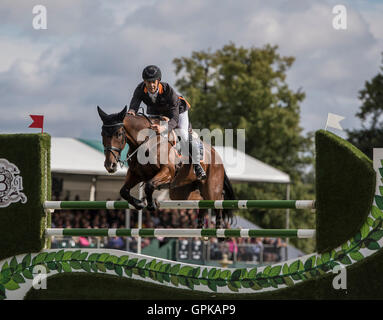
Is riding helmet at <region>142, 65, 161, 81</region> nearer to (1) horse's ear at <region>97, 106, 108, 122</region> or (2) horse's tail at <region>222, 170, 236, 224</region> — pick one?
(1) horse's ear at <region>97, 106, 108, 122</region>

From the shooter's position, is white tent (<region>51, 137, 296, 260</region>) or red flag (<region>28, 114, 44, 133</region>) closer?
red flag (<region>28, 114, 44, 133</region>)

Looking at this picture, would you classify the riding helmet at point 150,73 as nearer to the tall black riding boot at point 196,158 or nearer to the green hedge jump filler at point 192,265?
the tall black riding boot at point 196,158

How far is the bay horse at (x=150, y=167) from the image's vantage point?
20.2 ft

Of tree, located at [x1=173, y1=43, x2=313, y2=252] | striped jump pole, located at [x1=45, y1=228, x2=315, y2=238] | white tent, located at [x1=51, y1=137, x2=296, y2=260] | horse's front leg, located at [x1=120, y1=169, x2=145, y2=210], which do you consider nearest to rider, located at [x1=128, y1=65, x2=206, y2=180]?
horse's front leg, located at [x1=120, y1=169, x2=145, y2=210]

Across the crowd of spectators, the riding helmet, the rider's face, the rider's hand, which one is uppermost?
the riding helmet

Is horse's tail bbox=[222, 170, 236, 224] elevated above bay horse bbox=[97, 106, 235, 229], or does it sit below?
below

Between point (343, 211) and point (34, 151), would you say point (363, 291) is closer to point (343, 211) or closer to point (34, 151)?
point (343, 211)

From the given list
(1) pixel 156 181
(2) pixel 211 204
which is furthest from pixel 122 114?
(2) pixel 211 204

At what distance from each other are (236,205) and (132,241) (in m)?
8.34

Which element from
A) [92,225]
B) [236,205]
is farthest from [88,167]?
[236,205]

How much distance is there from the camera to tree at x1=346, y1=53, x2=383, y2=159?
28172 millimetres

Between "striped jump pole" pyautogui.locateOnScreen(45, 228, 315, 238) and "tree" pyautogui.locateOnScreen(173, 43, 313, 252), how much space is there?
20.3m

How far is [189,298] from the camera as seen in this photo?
5.78 metres

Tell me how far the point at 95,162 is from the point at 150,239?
96.6 inches
